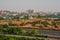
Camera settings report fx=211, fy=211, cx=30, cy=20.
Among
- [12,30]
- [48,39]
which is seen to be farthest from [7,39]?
[12,30]

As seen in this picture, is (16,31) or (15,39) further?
(16,31)

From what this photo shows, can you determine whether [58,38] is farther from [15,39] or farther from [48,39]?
[15,39]

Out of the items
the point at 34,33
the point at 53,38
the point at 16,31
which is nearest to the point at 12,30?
the point at 16,31

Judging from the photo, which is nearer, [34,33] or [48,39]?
[48,39]

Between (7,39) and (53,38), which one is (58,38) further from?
(7,39)

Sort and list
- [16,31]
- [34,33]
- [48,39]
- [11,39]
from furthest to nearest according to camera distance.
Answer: [16,31] < [34,33] < [48,39] < [11,39]

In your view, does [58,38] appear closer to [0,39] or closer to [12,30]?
[0,39]

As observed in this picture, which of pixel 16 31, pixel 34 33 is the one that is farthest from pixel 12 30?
pixel 34 33

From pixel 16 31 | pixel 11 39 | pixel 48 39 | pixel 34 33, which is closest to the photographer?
pixel 11 39
